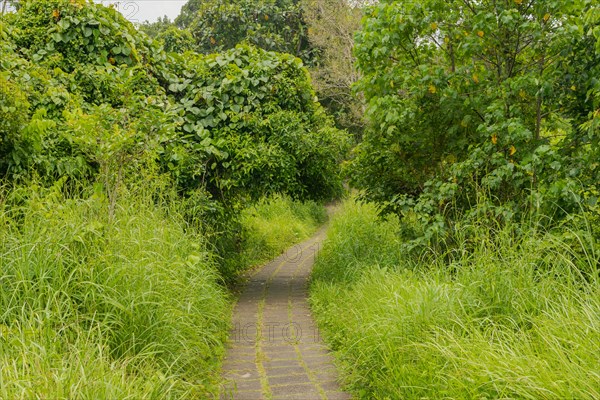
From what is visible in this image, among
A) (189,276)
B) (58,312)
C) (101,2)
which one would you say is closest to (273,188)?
(189,276)

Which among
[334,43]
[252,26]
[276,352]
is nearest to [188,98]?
[276,352]

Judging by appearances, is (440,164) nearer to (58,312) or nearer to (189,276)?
(189,276)

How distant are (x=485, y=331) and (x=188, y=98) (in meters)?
6.37

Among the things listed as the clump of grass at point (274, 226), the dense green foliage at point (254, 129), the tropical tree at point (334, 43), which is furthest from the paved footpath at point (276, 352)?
the tropical tree at point (334, 43)

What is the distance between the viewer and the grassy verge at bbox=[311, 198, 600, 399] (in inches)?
126

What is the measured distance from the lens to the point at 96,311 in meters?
4.14

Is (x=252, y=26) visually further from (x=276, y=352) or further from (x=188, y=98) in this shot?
(x=276, y=352)

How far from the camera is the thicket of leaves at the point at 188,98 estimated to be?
24.9 feet

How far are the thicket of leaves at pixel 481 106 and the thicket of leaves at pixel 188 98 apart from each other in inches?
44.6

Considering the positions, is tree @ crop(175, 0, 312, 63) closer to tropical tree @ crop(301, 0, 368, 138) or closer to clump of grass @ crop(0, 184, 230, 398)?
tropical tree @ crop(301, 0, 368, 138)

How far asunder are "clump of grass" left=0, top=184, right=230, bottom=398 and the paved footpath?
277mm

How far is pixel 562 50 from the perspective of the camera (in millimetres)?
5785

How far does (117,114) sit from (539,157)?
389 centimetres

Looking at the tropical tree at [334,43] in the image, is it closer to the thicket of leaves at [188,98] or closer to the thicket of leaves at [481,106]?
the thicket of leaves at [188,98]
